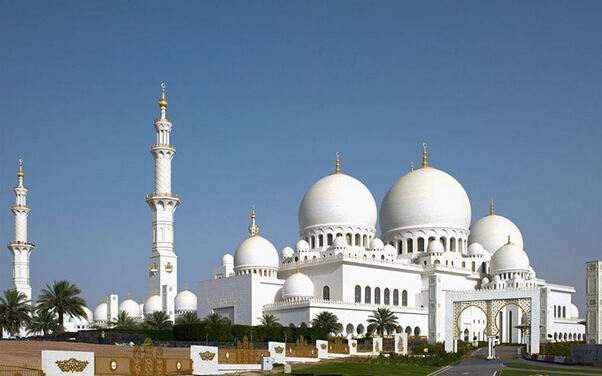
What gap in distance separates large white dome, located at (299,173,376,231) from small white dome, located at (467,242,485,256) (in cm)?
936

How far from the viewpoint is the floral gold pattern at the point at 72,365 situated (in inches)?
808

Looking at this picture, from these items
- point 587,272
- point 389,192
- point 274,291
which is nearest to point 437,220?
point 389,192

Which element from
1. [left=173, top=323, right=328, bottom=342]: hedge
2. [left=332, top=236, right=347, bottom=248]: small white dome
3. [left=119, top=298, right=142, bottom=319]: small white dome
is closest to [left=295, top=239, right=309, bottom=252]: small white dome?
[left=332, top=236, right=347, bottom=248]: small white dome

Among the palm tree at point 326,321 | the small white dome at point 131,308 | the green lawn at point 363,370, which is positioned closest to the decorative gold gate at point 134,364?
the green lawn at point 363,370

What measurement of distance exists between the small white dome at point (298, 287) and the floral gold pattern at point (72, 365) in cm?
4052

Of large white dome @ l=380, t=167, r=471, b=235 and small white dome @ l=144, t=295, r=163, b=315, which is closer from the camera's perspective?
small white dome @ l=144, t=295, r=163, b=315

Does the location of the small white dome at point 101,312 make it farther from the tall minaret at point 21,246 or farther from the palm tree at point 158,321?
the palm tree at point 158,321

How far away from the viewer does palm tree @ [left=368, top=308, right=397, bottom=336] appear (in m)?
57.7

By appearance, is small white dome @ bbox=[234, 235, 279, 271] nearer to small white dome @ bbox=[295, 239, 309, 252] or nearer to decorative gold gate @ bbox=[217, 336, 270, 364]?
small white dome @ bbox=[295, 239, 309, 252]

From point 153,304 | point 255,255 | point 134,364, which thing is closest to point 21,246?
point 153,304

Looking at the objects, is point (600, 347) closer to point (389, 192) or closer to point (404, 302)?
point (404, 302)

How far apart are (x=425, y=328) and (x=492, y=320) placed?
14535mm

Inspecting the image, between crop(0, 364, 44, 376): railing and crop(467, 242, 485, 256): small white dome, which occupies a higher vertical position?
crop(467, 242, 485, 256): small white dome

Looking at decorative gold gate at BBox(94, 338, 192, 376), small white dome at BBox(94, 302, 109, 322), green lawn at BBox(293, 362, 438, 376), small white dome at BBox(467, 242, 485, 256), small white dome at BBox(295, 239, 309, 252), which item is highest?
small white dome at BBox(295, 239, 309, 252)
